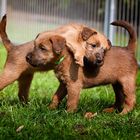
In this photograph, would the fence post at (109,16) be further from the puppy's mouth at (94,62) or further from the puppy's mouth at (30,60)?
the puppy's mouth at (30,60)

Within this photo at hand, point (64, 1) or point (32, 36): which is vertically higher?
point (64, 1)

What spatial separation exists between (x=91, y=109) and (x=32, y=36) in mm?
7556

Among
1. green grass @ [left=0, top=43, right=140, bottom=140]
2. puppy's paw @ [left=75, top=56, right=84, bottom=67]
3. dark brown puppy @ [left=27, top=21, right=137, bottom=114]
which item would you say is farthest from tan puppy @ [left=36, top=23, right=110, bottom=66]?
green grass @ [left=0, top=43, right=140, bottom=140]

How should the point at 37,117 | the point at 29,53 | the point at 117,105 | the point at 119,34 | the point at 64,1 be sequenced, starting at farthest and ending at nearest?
the point at 64,1, the point at 119,34, the point at 117,105, the point at 29,53, the point at 37,117

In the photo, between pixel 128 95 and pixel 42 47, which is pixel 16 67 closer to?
pixel 42 47

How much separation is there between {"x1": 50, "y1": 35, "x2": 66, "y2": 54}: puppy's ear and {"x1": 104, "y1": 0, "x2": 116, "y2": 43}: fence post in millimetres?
6021

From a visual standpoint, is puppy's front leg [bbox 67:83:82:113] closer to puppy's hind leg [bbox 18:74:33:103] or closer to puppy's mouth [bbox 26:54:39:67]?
puppy's mouth [bbox 26:54:39:67]

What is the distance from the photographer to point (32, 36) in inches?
572

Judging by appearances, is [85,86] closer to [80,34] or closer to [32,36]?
[80,34]

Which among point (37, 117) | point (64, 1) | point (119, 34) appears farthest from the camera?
point (64, 1)

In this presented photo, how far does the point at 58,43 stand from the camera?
6695 mm

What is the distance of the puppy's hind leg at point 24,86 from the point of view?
7.52m

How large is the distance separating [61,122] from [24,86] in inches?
61.3

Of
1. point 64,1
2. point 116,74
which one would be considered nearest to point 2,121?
point 116,74
